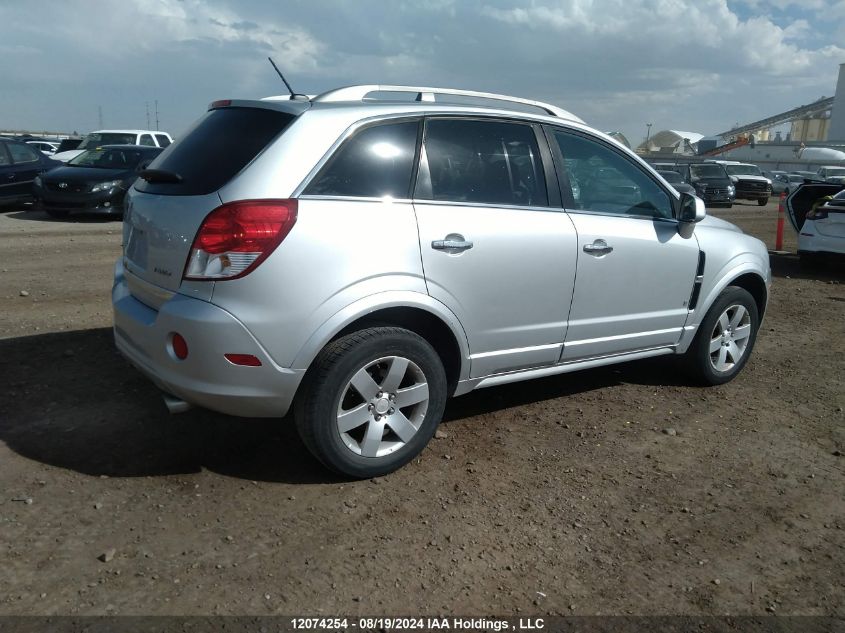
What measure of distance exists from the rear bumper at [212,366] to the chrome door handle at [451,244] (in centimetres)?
93

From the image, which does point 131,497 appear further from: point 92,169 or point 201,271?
point 92,169

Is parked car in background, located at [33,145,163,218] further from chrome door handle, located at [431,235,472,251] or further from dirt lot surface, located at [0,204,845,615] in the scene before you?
chrome door handle, located at [431,235,472,251]

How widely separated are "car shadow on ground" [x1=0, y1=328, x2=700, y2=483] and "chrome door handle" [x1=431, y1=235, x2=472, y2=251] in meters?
1.28

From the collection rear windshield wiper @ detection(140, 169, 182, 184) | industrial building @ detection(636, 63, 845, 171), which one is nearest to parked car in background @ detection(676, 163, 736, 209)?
rear windshield wiper @ detection(140, 169, 182, 184)

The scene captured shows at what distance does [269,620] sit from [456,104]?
2811 mm

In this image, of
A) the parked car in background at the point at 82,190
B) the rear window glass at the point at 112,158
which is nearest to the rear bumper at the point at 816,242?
the parked car in background at the point at 82,190

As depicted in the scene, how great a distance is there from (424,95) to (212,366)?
1.93 m

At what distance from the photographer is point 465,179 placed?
4027 mm

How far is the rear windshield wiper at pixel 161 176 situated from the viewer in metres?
3.73

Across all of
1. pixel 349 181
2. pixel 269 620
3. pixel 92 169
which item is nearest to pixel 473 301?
pixel 349 181

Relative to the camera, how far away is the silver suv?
3369mm

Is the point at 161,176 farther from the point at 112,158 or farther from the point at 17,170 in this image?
the point at 17,170

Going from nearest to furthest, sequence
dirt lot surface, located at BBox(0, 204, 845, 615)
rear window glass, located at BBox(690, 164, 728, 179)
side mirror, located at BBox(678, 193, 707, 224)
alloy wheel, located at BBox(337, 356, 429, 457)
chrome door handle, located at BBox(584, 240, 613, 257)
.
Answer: dirt lot surface, located at BBox(0, 204, 845, 615)
alloy wheel, located at BBox(337, 356, 429, 457)
chrome door handle, located at BBox(584, 240, 613, 257)
side mirror, located at BBox(678, 193, 707, 224)
rear window glass, located at BBox(690, 164, 728, 179)

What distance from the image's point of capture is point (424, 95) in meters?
4.21
